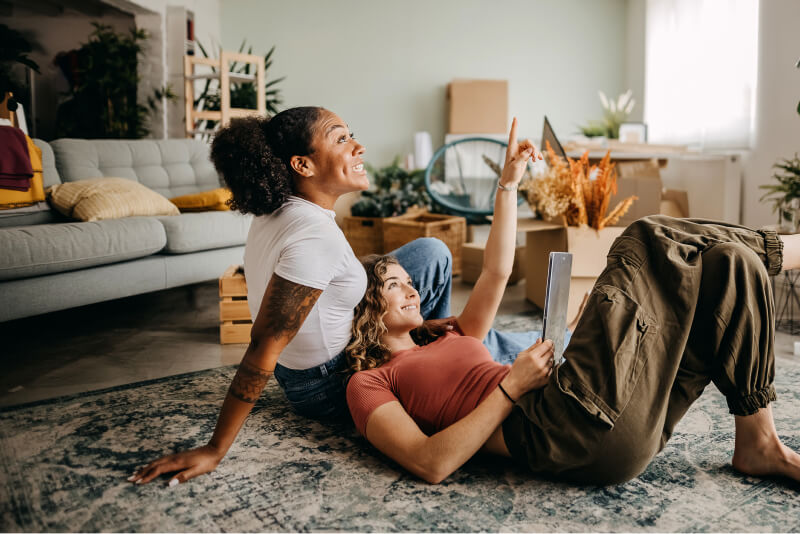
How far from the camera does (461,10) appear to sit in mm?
7312

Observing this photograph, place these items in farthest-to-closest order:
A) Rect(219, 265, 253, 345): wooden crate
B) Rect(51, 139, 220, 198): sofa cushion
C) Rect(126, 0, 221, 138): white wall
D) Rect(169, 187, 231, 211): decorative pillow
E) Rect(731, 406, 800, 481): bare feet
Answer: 1. Rect(126, 0, 221, 138): white wall
2. Rect(169, 187, 231, 211): decorative pillow
3. Rect(51, 139, 220, 198): sofa cushion
4. Rect(219, 265, 253, 345): wooden crate
5. Rect(731, 406, 800, 481): bare feet

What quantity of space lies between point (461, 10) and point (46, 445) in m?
6.72

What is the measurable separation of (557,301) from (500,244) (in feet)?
1.30

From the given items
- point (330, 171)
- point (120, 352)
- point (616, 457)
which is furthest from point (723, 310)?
point (120, 352)

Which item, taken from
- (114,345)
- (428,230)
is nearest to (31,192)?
(114,345)

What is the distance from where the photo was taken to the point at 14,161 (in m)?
3.07

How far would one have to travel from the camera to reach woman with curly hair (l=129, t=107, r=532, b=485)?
4.47 feet

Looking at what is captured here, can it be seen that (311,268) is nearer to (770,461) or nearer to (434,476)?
(434,476)

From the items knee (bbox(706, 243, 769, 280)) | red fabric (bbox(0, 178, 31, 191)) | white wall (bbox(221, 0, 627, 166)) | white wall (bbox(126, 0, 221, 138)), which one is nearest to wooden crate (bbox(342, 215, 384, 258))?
red fabric (bbox(0, 178, 31, 191))

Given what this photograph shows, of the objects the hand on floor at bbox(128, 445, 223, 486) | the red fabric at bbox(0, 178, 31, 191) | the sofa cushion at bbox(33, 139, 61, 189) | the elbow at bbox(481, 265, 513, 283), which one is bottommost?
the hand on floor at bbox(128, 445, 223, 486)

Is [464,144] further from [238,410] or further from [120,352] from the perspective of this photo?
[238,410]

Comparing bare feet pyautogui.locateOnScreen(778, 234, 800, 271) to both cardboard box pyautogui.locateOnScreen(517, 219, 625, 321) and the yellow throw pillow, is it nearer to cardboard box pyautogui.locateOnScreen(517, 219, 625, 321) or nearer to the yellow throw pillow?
cardboard box pyautogui.locateOnScreen(517, 219, 625, 321)

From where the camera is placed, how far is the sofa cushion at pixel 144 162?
3615 millimetres

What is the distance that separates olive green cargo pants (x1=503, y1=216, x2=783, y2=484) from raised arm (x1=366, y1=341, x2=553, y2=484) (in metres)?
0.04
